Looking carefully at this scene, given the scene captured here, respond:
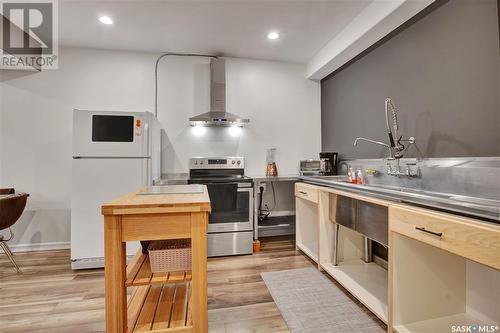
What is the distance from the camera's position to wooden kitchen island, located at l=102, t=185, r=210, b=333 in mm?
1207

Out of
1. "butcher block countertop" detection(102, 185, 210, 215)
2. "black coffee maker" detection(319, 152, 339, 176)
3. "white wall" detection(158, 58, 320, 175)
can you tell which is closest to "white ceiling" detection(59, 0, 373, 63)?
"white wall" detection(158, 58, 320, 175)

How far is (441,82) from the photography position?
188cm

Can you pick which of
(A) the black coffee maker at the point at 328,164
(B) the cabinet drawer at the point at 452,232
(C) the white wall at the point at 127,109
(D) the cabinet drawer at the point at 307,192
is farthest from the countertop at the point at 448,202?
(C) the white wall at the point at 127,109

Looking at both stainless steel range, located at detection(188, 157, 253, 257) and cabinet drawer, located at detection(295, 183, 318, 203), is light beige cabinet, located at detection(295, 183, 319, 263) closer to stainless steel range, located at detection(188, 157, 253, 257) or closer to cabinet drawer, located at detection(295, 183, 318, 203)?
cabinet drawer, located at detection(295, 183, 318, 203)

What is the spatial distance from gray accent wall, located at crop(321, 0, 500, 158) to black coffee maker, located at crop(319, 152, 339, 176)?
1.41ft

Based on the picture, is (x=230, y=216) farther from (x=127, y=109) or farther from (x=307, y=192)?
(x=127, y=109)

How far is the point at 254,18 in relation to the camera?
2.51m

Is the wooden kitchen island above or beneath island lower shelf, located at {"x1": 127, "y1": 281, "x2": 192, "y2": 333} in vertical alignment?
above

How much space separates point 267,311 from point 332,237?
3.13ft

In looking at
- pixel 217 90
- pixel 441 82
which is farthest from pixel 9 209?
pixel 441 82

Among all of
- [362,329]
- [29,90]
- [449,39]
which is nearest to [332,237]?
[362,329]

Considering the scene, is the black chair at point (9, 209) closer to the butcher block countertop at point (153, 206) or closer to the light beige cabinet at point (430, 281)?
the butcher block countertop at point (153, 206)

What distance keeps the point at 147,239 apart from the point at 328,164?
249cm

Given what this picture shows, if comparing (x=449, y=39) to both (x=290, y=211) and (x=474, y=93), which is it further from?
(x=290, y=211)
